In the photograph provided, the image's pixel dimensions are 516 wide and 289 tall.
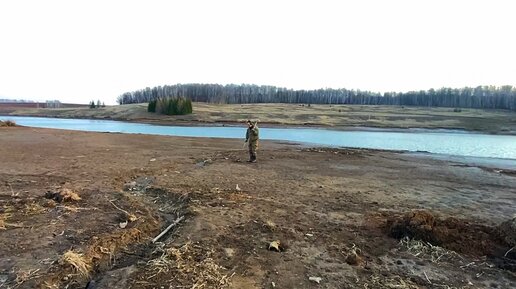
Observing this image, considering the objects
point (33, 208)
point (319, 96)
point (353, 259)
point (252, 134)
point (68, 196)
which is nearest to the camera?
point (353, 259)

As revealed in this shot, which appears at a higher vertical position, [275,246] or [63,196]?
[63,196]

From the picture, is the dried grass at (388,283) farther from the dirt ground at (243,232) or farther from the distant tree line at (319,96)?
the distant tree line at (319,96)

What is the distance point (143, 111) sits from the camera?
3844 inches

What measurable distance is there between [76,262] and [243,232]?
2.90 m

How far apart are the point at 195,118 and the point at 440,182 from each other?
2874 inches

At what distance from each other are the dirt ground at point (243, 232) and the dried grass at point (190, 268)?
24 mm

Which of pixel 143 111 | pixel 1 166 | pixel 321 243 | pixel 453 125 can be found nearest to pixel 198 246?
pixel 321 243

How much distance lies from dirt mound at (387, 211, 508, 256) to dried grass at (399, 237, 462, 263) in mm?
181

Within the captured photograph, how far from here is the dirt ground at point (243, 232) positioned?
530 centimetres

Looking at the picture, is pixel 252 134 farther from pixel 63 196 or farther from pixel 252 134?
pixel 63 196

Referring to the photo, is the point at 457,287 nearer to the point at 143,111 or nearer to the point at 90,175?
the point at 90,175

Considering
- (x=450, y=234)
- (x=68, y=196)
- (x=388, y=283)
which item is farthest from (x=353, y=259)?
(x=68, y=196)

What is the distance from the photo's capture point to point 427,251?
21.6 feet

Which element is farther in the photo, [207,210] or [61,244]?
[207,210]
